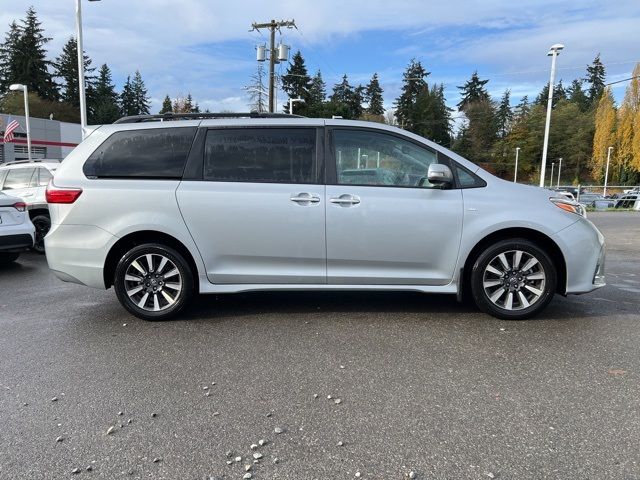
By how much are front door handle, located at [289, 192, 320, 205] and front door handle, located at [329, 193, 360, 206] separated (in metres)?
0.15

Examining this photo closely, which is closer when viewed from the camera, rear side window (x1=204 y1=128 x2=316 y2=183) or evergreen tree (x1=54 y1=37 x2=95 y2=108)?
rear side window (x1=204 y1=128 x2=316 y2=183)

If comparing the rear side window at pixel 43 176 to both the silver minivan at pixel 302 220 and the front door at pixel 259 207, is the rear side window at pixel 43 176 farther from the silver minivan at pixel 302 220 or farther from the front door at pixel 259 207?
the front door at pixel 259 207

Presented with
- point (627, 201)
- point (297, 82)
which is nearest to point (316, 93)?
point (297, 82)

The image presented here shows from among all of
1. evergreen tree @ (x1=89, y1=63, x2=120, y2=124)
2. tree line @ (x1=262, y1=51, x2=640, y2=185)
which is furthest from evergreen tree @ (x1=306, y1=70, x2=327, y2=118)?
evergreen tree @ (x1=89, y1=63, x2=120, y2=124)

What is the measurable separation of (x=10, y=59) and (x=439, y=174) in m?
88.2

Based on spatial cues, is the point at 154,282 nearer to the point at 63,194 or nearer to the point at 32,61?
the point at 63,194

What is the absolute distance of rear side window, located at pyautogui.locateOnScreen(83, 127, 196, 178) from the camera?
4.88 metres

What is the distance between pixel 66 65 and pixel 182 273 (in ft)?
304

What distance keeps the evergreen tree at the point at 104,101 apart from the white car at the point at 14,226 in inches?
2884

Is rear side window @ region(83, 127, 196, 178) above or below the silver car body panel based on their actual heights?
above

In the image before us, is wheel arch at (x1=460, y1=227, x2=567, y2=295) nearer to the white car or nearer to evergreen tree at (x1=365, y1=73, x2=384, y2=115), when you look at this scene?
the white car

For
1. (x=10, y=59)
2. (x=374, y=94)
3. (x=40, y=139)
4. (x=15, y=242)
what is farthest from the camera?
(x=374, y=94)

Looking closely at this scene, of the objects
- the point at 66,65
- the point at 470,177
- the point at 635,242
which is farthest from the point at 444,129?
the point at 470,177

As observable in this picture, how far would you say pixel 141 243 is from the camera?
4969mm
